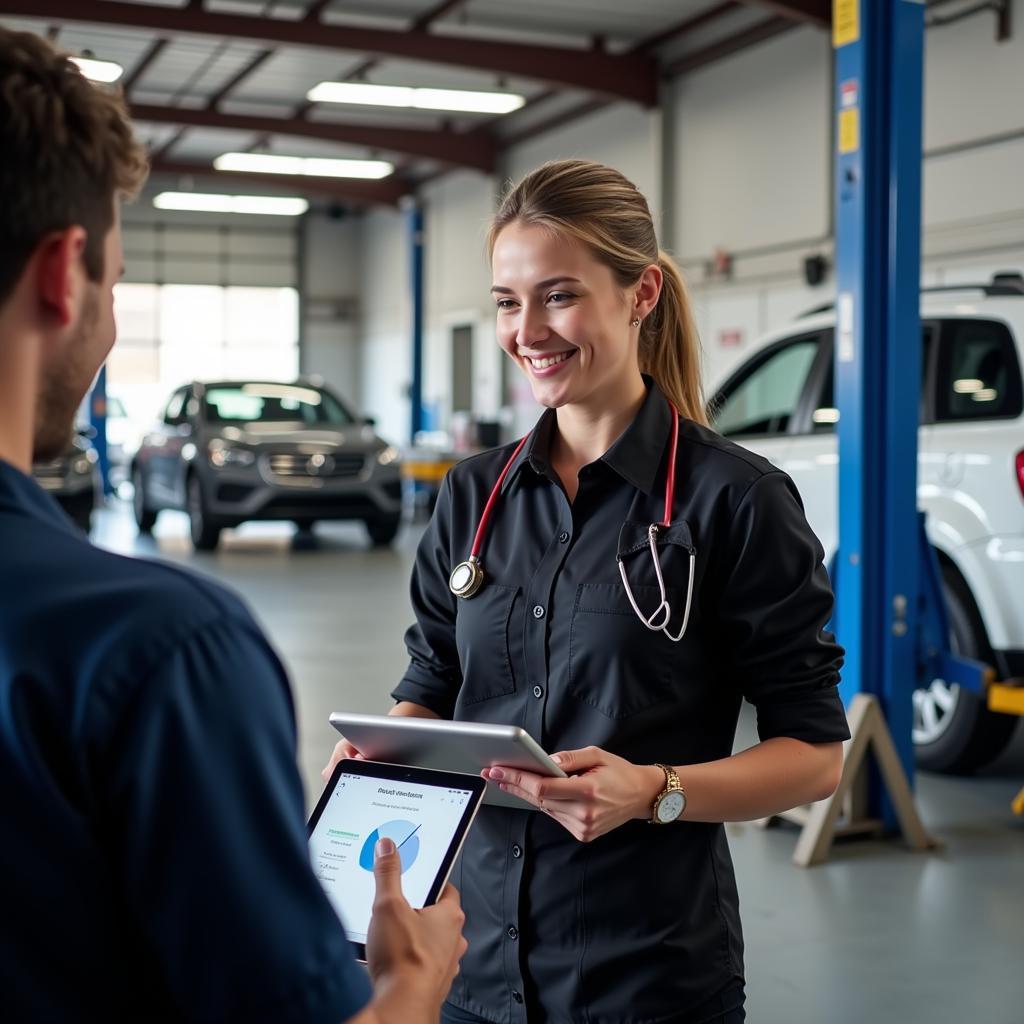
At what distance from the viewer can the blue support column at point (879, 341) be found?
425 centimetres

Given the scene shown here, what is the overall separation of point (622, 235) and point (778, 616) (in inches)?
22.0

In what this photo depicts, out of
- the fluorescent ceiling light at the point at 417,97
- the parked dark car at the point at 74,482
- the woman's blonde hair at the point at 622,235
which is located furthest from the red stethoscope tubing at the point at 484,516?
the fluorescent ceiling light at the point at 417,97

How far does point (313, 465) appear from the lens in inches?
460

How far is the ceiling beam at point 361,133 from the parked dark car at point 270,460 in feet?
17.1

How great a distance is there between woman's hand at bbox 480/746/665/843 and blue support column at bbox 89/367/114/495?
1787 centimetres

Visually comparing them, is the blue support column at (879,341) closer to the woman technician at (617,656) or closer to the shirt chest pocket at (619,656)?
the woman technician at (617,656)

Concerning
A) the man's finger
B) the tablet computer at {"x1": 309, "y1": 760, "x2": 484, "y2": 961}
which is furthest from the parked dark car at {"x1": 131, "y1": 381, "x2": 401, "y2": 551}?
the man's finger

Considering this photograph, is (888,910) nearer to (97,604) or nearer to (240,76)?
(97,604)

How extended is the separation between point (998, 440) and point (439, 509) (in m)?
3.50

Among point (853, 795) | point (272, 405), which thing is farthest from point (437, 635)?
point (272, 405)

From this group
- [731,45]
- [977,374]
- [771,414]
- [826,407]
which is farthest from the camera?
[731,45]

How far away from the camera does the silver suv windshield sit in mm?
12242

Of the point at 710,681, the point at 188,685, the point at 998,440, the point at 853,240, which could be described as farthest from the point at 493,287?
the point at 998,440

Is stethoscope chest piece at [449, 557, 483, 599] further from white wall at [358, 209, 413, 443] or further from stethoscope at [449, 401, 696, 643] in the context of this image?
white wall at [358, 209, 413, 443]
